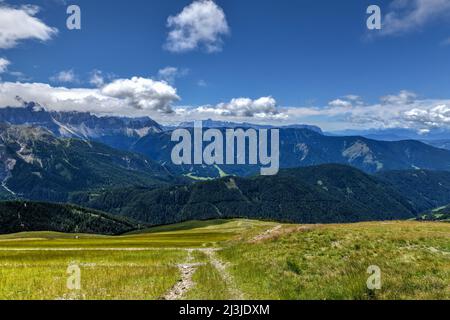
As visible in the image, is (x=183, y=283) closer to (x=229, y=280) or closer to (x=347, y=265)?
(x=229, y=280)

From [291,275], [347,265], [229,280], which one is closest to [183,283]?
[229,280]

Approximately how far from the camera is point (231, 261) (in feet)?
139

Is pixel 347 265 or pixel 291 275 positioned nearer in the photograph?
pixel 291 275

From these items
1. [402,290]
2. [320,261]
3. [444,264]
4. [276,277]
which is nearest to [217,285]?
[276,277]

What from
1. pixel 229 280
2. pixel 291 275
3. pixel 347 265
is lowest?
pixel 229 280

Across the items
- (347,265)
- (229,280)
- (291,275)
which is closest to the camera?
(291,275)

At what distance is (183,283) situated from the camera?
29250 millimetres

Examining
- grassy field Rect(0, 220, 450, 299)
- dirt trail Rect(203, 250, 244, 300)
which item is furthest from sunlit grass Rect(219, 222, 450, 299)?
dirt trail Rect(203, 250, 244, 300)

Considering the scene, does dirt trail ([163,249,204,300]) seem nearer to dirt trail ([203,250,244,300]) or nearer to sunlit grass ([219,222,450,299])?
dirt trail ([203,250,244,300])
